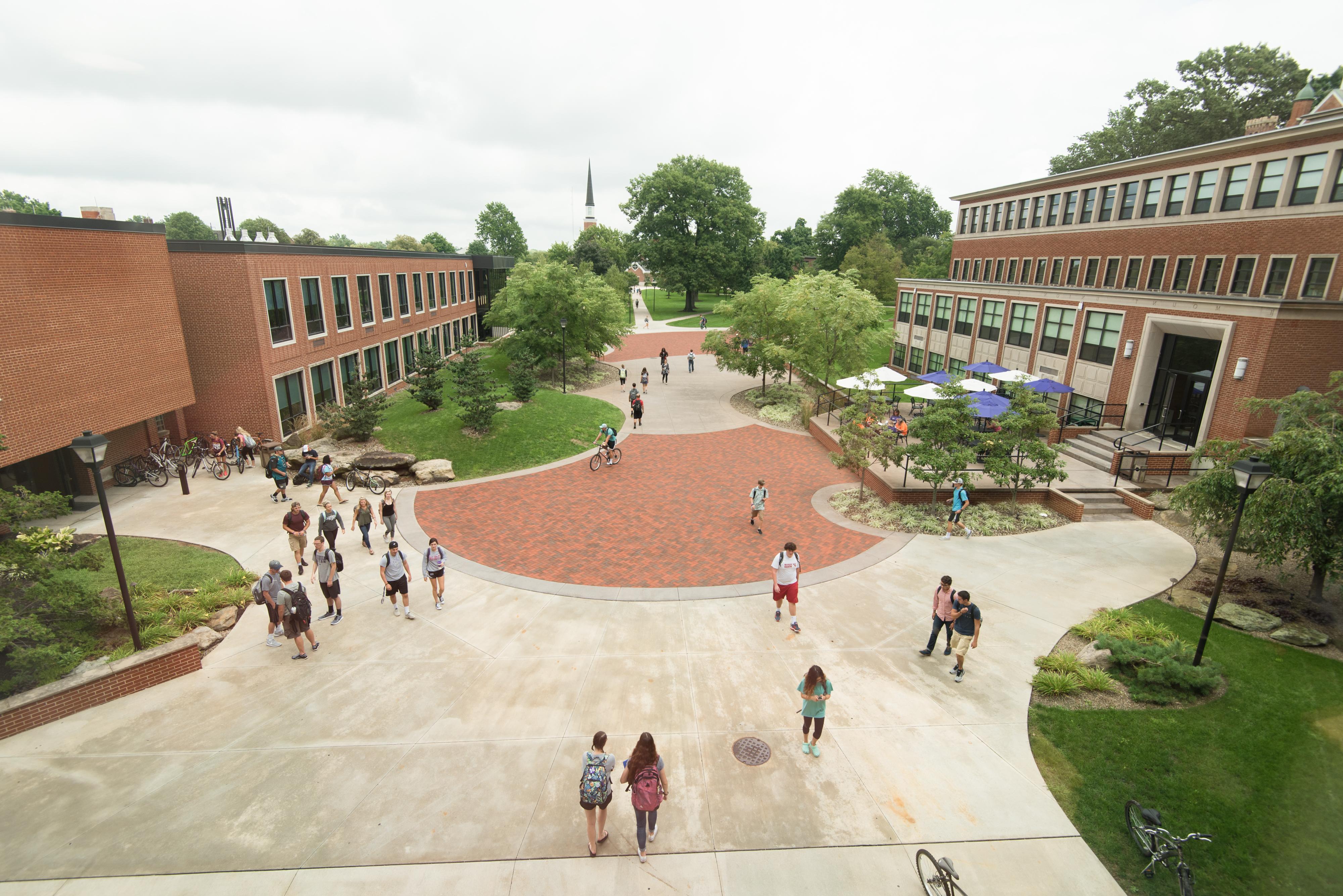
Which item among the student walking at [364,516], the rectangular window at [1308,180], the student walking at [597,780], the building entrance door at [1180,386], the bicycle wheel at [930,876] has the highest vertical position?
the rectangular window at [1308,180]

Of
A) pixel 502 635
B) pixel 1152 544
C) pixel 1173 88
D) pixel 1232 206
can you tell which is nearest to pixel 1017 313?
pixel 1232 206

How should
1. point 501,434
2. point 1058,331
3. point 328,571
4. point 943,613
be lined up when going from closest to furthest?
point 943,613, point 328,571, point 501,434, point 1058,331

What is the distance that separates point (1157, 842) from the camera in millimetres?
6695

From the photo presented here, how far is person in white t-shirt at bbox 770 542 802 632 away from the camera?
37.7 ft

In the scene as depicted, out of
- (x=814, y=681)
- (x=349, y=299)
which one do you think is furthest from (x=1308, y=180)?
(x=349, y=299)

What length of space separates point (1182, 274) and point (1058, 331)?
16.3 feet

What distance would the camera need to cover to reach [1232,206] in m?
23.3

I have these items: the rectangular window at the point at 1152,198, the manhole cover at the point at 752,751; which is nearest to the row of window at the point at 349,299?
the manhole cover at the point at 752,751

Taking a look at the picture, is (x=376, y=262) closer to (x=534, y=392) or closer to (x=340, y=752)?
(x=534, y=392)

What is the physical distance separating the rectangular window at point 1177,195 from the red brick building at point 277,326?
36.0m

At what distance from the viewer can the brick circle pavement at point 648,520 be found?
1452 cm

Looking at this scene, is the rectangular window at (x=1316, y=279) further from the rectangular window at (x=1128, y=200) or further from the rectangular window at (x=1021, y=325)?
the rectangular window at (x=1021, y=325)

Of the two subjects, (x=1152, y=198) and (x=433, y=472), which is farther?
(x=1152, y=198)

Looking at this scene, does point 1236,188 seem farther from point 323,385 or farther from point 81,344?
point 81,344
